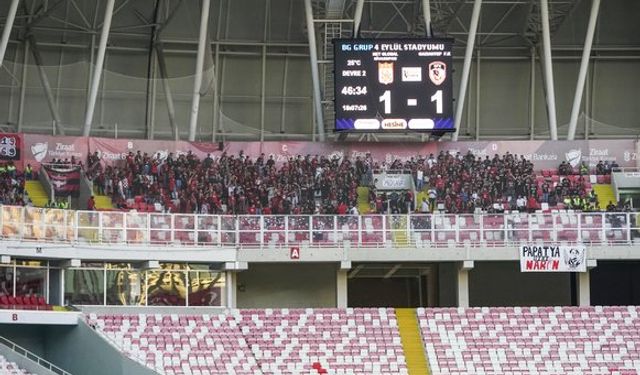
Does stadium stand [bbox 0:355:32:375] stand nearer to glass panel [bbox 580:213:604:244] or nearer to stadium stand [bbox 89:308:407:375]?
stadium stand [bbox 89:308:407:375]

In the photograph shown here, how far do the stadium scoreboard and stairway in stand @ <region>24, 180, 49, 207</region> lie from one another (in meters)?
10.3

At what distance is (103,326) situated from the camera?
46531 millimetres

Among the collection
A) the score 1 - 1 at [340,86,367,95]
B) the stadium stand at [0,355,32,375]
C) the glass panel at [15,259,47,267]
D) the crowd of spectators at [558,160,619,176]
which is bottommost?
the stadium stand at [0,355,32,375]

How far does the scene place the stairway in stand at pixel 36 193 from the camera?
5446 centimetres

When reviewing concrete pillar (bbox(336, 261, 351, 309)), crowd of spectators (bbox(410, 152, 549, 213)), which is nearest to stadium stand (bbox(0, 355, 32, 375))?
concrete pillar (bbox(336, 261, 351, 309))

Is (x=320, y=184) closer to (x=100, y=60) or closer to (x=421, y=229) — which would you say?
(x=421, y=229)

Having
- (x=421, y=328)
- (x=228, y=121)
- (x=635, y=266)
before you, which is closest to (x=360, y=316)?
(x=421, y=328)

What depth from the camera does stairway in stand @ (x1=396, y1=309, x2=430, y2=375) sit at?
46781mm

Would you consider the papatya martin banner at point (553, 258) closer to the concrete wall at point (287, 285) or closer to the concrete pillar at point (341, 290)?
the concrete pillar at point (341, 290)

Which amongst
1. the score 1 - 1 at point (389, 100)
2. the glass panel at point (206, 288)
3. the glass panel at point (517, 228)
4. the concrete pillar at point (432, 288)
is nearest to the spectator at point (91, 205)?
the glass panel at point (206, 288)

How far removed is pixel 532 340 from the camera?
159ft

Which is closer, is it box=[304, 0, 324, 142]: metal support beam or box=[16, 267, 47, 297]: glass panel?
box=[16, 267, 47, 297]: glass panel

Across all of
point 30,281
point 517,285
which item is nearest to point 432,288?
point 517,285

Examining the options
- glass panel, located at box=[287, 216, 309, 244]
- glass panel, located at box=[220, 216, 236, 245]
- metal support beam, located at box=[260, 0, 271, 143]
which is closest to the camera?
glass panel, located at box=[220, 216, 236, 245]
